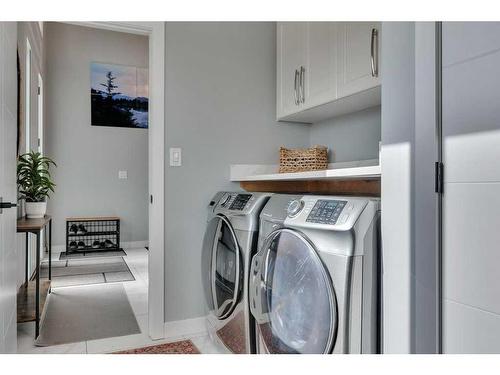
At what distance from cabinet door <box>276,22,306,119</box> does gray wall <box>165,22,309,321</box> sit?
0.08m

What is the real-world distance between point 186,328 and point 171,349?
0.22 m

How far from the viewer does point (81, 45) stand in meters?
5.11

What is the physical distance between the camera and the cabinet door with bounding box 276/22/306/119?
2.37 m

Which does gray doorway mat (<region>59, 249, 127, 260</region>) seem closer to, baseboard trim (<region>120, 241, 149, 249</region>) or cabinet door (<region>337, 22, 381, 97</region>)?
baseboard trim (<region>120, 241, 149, 249</region>)

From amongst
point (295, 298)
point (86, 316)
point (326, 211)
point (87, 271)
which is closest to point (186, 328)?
point (86, 316)

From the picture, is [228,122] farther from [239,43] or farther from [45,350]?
[45,350]

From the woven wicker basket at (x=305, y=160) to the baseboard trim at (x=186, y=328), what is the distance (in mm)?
1097

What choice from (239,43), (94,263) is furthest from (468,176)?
(94,263)

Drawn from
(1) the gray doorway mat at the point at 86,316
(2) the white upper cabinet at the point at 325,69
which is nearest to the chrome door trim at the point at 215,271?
(1) the gray doorway mat at the point at 86,316

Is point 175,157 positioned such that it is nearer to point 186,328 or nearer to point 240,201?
point 240,201

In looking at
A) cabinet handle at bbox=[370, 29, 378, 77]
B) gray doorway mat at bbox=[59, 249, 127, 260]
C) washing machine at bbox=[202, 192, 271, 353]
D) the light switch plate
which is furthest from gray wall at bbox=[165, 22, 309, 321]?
gray doorway mat at bbox=[59, 249, 127, 260]

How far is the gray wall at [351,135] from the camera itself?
2268 millimetres

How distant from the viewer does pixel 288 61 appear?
2.51 m

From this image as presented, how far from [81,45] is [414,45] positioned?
5078 mm
